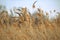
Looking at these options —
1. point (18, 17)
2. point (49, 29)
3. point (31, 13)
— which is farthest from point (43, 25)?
point (18, 17)

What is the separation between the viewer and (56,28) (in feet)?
5.93

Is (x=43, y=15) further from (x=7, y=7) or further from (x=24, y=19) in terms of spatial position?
(x=7, y=7)

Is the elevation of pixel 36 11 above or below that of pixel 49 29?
above

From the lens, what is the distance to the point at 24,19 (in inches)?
71.6

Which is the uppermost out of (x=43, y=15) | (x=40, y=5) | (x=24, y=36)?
(x=40, y=5)

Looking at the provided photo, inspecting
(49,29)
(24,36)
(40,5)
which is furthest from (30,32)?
(40,5)

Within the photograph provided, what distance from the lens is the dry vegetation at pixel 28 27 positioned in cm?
177

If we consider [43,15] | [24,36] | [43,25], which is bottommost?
[24,36]

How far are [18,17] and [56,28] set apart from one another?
1.64ft

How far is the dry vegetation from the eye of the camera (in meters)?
1.77

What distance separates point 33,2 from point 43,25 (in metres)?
0.32

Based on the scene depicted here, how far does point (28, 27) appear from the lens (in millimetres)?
1802

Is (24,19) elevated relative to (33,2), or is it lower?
lower

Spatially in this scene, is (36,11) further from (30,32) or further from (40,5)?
(30,32)
